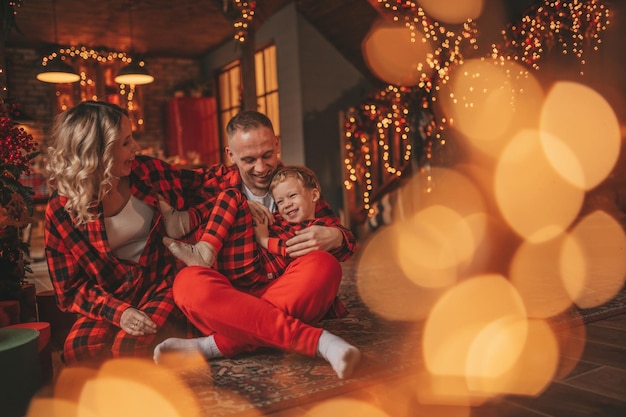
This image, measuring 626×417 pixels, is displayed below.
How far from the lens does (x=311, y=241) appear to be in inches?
78.9

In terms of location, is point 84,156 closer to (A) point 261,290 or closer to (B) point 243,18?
(A) point 261,290

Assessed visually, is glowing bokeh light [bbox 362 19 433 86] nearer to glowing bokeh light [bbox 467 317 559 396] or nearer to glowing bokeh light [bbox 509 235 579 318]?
glowing bokeh light [bbox 509 235 579 318]

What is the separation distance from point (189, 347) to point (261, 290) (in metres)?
0.33

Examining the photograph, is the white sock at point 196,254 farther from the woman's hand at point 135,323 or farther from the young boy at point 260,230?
the woman's hand at point 135,323

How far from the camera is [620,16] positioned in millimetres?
5340

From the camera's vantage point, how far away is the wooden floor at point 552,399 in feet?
4.72

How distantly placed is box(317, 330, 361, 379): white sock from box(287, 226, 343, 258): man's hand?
0.36 metres

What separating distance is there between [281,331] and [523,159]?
3618 millimetres

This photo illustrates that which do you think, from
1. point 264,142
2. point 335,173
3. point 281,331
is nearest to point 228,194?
point 264,142

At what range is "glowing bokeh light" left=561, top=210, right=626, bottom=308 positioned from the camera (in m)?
2.78

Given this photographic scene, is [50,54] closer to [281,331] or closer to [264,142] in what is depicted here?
[264,142]

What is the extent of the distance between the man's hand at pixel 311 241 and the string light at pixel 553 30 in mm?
2974

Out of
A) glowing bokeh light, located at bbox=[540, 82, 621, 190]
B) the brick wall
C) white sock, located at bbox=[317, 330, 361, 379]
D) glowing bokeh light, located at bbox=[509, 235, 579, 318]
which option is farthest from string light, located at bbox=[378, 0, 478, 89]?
the brick wall

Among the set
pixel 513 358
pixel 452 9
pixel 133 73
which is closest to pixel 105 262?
pixel 513 358
